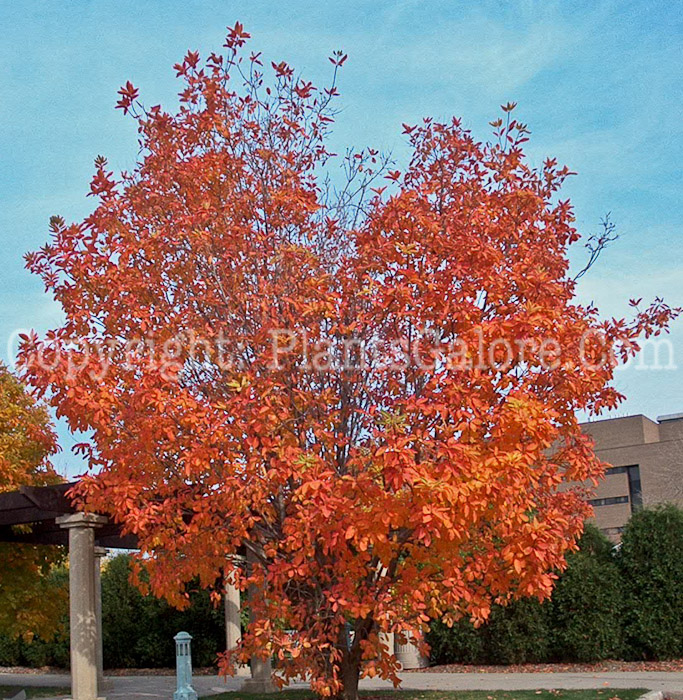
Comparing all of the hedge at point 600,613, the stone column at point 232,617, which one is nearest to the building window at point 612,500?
the hedge at point 600,613

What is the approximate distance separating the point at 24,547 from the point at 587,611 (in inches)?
423

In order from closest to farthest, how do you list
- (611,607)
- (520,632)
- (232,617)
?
(611,607)
(520,632)
(232,617)

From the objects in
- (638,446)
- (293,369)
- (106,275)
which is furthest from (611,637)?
(638,446)

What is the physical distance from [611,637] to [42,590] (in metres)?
10.7

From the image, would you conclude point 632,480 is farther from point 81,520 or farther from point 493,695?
point 81,520

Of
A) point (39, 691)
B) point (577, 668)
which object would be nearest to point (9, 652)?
point (39, 691)

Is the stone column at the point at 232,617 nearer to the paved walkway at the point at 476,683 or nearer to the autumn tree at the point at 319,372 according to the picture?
the paved walkway at the point at 476,683

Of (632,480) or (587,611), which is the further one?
(632,480)

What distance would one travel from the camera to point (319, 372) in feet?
33.7

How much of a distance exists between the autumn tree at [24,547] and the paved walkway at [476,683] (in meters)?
2.02

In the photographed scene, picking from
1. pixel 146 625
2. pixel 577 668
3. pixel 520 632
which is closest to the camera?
pixel 577 668

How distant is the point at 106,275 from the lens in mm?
10492

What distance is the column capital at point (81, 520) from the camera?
44.1 feet

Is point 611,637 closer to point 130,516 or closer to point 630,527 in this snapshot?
point 630,527
